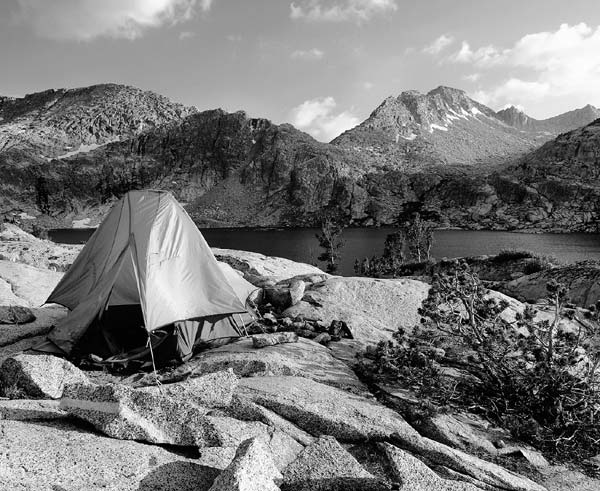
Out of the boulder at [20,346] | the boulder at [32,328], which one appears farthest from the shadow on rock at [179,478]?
the boulder at [32,328]

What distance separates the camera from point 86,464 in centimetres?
412

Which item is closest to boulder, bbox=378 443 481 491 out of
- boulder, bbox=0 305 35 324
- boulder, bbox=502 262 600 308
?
boulder, bbox=0 305 35 324

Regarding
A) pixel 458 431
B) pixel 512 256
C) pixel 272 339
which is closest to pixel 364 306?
pixel 272 339

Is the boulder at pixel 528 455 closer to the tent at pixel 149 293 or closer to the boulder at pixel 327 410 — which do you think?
the boulder at pixel 327 410

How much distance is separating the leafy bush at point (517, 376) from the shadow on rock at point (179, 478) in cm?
465

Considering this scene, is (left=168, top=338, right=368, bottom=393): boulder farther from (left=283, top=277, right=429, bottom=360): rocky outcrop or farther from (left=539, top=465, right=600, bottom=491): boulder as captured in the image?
(left=539, top=465, right=600, bottom=491): boulder

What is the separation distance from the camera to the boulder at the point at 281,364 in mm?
8383

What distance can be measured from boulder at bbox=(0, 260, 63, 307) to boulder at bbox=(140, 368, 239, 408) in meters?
11.7

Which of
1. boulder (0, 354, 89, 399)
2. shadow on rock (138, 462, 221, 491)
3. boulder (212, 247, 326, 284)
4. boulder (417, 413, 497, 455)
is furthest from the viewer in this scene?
boulder (212, 247, 326, 284)

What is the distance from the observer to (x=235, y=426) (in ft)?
18.3

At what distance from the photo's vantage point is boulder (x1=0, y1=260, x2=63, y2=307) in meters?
15.6

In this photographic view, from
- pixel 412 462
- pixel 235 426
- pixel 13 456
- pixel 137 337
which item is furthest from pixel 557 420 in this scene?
pixel 137 337

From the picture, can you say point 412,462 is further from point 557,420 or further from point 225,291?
point 225,291

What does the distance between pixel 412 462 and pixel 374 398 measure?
2701 millimetres
